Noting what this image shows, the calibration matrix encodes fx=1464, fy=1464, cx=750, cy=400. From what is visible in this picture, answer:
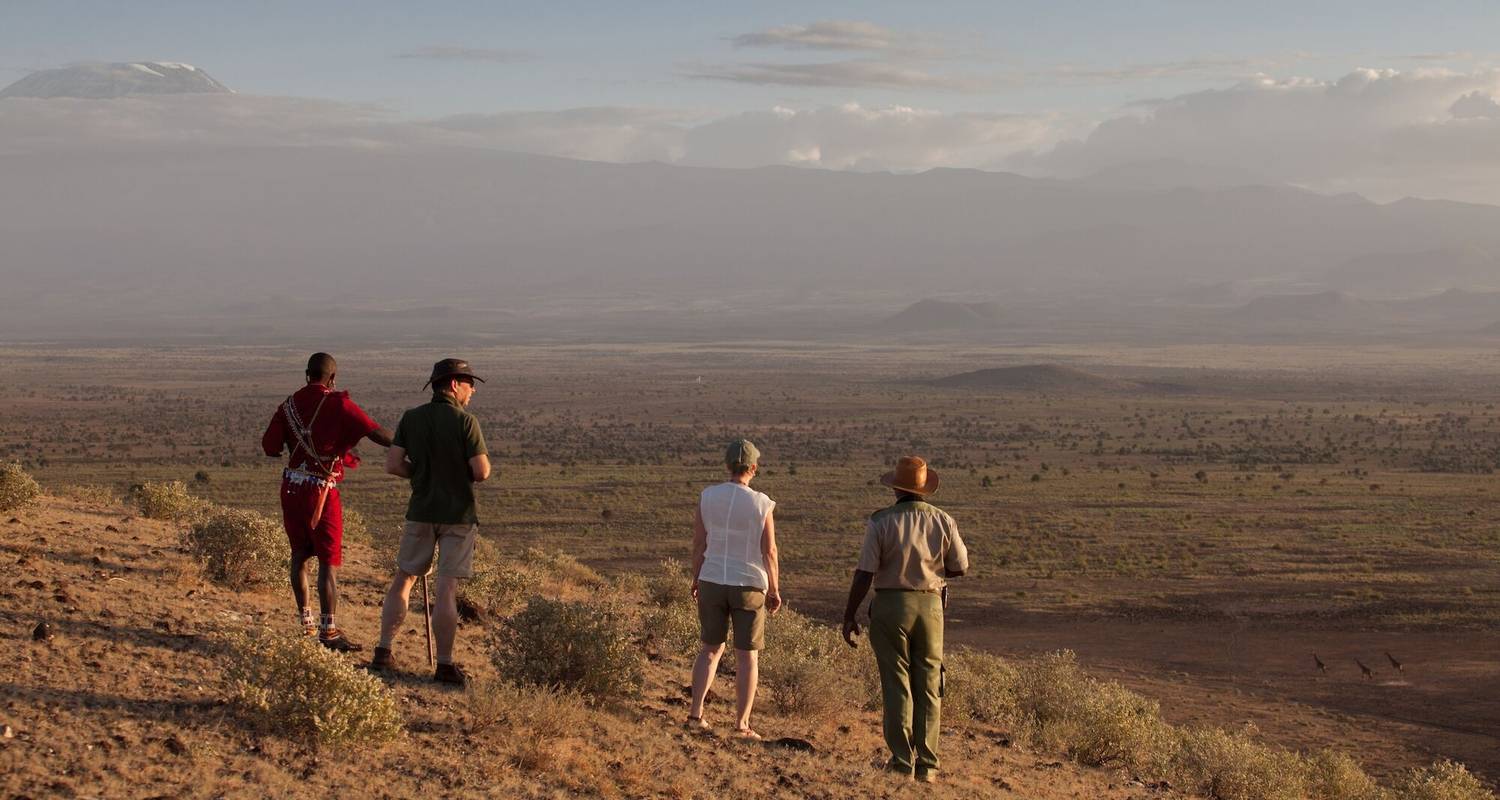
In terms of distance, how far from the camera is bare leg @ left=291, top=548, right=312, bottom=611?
804 centimetres

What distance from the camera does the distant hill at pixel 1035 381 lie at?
84.0m

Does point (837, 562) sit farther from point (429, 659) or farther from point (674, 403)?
point (674, 403)

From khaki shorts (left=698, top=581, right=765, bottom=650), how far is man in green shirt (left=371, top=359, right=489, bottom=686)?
1273mm

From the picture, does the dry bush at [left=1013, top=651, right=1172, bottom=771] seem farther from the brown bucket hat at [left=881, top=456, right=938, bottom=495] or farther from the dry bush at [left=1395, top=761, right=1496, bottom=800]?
the brown bucket hat at [left=881, top=456, right=938, bottom=495]

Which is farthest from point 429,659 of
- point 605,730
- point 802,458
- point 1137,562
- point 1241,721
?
point 802,458

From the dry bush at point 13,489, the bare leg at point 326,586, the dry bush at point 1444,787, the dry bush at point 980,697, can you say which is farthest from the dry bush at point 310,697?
the dry bush at point 1444,787

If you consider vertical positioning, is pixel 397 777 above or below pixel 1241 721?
above

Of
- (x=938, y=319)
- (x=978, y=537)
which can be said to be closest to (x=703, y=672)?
(x=978, y=537)

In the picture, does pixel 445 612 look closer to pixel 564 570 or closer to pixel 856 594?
pixel 856 594

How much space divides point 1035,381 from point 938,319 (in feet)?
303

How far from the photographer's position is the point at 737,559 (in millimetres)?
7590

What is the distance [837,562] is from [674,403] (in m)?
47.8

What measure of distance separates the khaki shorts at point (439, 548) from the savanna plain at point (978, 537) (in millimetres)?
651

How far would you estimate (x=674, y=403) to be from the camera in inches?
2867
